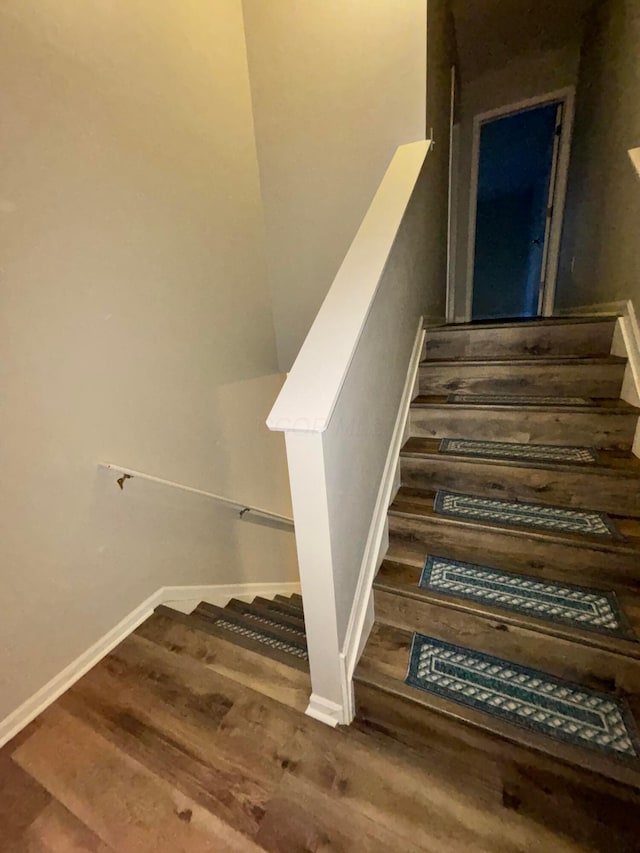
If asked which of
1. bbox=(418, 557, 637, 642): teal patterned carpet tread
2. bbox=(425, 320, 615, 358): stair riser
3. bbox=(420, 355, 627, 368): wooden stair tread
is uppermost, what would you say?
bbox=(425, 320, 615, 358): stair riser

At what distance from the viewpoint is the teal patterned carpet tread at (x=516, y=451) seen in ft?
4.86

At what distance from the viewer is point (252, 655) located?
Answer: 4.95 feet

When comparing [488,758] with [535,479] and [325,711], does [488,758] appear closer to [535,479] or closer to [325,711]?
[325,711]

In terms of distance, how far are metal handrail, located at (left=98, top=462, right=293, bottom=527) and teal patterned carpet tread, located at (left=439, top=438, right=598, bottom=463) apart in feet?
4.41

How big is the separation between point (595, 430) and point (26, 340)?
228 cm

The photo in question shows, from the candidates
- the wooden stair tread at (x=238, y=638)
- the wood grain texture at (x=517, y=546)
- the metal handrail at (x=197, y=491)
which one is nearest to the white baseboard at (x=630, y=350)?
the wood grain texture at (x=517, y=546)

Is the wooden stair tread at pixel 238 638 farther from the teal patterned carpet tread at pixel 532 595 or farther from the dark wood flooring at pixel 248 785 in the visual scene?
the teal patterned carpet tread at pixel 532 595

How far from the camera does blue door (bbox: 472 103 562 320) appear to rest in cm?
399

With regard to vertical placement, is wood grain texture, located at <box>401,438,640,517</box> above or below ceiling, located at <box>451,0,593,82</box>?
below

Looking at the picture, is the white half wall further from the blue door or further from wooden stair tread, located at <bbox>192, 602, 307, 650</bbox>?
the blue door

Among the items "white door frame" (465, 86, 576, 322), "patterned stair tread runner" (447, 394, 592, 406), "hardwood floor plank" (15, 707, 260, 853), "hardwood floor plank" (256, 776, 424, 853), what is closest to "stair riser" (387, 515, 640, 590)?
"patterned stair tread runner" (447, 394, 592, 406)

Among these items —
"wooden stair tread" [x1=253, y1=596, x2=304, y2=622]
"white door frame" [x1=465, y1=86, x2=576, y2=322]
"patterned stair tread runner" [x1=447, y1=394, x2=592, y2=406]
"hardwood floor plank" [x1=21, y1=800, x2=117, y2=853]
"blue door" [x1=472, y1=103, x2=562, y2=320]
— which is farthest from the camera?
"blue door" [x1=472, y1=103, x2=562, y2=320]

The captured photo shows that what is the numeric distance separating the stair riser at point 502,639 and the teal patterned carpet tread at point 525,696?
36mm

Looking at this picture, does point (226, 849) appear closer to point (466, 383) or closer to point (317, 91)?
point (466, 383)
